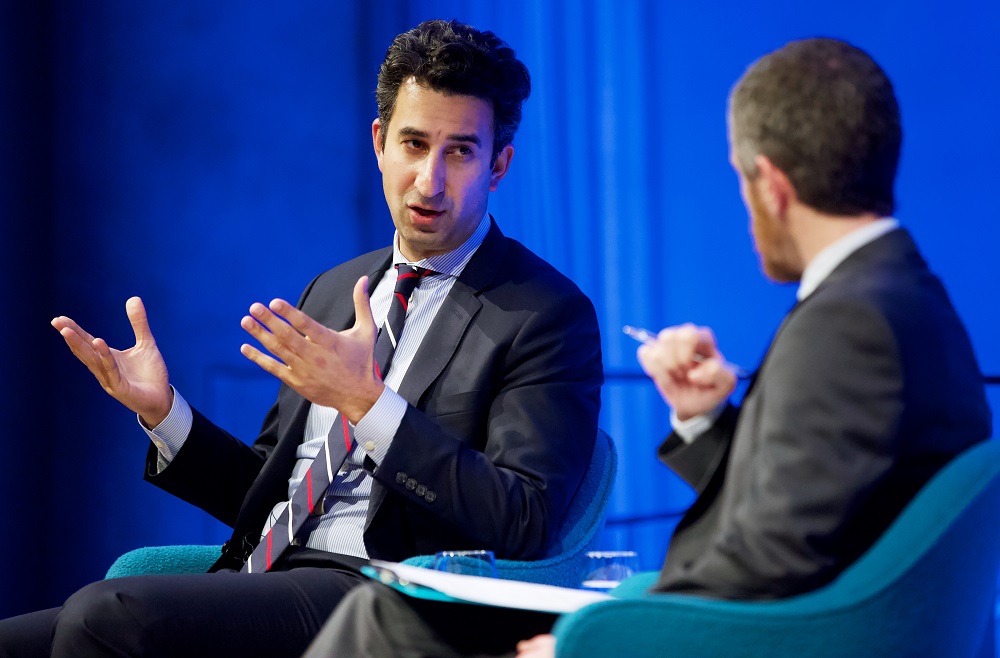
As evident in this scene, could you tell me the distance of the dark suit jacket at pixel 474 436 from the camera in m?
1.98

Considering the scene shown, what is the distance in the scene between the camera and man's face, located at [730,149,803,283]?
133cm

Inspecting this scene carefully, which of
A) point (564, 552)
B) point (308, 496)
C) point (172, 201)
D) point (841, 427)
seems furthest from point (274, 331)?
point (172, 201)

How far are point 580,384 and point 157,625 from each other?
0.86 m

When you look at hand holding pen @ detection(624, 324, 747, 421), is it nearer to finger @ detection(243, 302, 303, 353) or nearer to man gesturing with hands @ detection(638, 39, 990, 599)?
man gesturing with hands @ detection(638, 39, 990, 599)

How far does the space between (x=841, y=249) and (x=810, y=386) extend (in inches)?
8.1

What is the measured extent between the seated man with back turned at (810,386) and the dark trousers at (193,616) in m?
0.47

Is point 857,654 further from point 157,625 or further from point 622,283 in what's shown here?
point 622,283

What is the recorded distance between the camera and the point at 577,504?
7.15ft

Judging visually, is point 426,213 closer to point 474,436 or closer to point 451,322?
point 451,322

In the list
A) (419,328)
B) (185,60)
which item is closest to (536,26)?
(185,60)

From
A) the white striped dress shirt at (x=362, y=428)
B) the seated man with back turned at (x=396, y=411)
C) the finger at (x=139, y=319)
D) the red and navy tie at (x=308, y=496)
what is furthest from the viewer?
the finger at (x=139, y=319)

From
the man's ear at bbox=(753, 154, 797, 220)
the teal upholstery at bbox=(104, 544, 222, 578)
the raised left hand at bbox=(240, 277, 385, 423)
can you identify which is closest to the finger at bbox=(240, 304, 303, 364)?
the raised left hand at bbox=(240, 277, 385, 423)

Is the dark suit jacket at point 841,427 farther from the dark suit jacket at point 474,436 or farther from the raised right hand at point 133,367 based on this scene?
the raised right hand at point 133,367

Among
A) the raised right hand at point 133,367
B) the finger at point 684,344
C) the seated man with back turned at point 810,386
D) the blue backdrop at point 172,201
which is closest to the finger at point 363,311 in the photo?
the raised right hand at point 133,367
